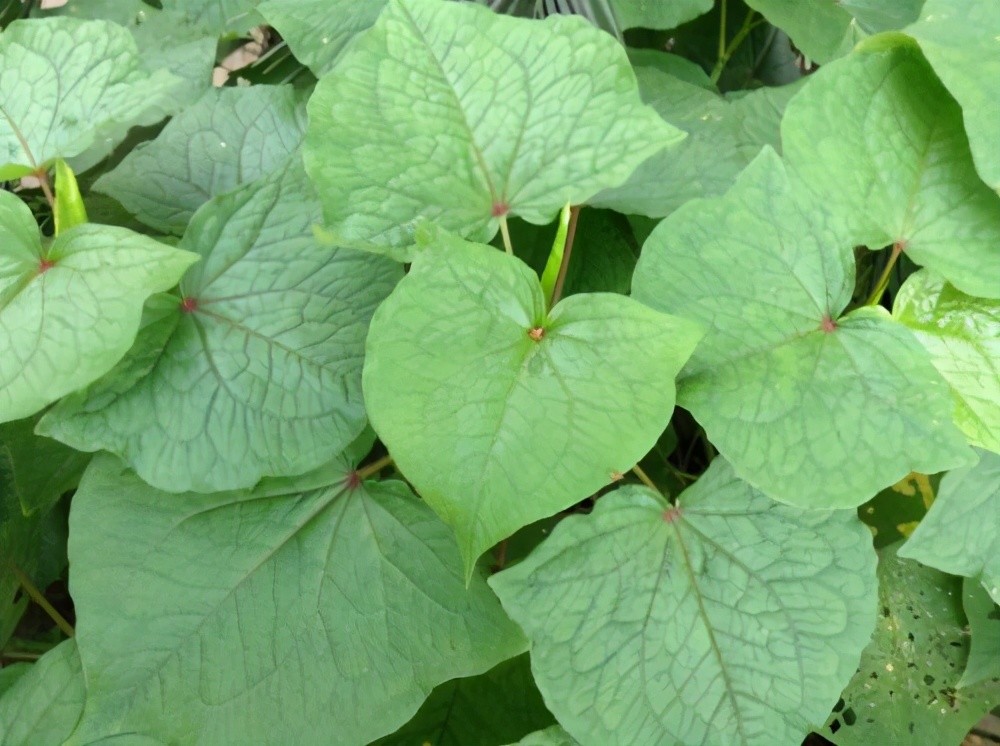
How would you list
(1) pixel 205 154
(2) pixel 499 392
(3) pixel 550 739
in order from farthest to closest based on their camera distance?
(1) pixel 205 154 < (3) pixel 550 739 < (2) pixel 499 392

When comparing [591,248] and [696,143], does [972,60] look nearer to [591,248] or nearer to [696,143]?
[696,143]

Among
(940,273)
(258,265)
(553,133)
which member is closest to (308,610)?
Result: (258,265)

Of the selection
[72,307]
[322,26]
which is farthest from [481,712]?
[322,26]

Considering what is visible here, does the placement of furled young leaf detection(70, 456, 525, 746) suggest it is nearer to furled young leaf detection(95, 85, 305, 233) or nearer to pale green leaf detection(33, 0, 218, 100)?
furled young leaf detection(95, 85, 305, 233)

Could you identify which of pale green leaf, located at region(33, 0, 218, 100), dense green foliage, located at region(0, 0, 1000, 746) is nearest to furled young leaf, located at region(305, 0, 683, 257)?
dense green foliage, located at region(0, 0, 1000, 746)

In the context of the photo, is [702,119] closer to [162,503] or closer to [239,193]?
[239,193]

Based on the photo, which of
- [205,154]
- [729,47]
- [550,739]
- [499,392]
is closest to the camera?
[499,392]
